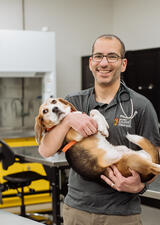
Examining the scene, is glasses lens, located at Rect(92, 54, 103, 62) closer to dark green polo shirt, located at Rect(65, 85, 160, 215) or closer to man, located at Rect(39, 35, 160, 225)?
man, located at Rect(39, 35, 160, 225)

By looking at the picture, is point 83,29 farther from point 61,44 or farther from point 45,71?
point 45,71

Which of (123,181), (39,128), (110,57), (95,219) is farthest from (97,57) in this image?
(95,219)

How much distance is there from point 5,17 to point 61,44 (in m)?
1.04

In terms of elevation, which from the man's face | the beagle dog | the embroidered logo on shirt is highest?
the man's face

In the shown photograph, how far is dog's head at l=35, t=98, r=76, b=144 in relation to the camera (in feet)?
4.60

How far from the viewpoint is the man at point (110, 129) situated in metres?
1.38

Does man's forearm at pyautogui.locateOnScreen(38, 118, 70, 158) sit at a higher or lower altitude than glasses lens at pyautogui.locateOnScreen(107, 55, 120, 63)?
lower

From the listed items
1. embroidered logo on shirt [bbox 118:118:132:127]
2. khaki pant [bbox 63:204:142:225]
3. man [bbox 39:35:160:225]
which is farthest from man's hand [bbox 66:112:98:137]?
khaki pant [bbox 63:204:142:225]

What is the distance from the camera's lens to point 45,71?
493 centimetres

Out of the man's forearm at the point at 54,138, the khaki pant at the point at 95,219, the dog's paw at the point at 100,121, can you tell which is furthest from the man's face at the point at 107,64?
the khaki pant at the point at 95,219

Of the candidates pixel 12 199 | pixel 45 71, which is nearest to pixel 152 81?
pixel 45 71

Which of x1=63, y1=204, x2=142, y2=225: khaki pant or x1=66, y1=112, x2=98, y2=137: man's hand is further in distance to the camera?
Answer: x1=63, y1=204, x2=142, y2=225: khaki pant

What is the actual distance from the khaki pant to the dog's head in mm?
411

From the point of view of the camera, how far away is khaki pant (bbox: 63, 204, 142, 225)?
149 centimetres
